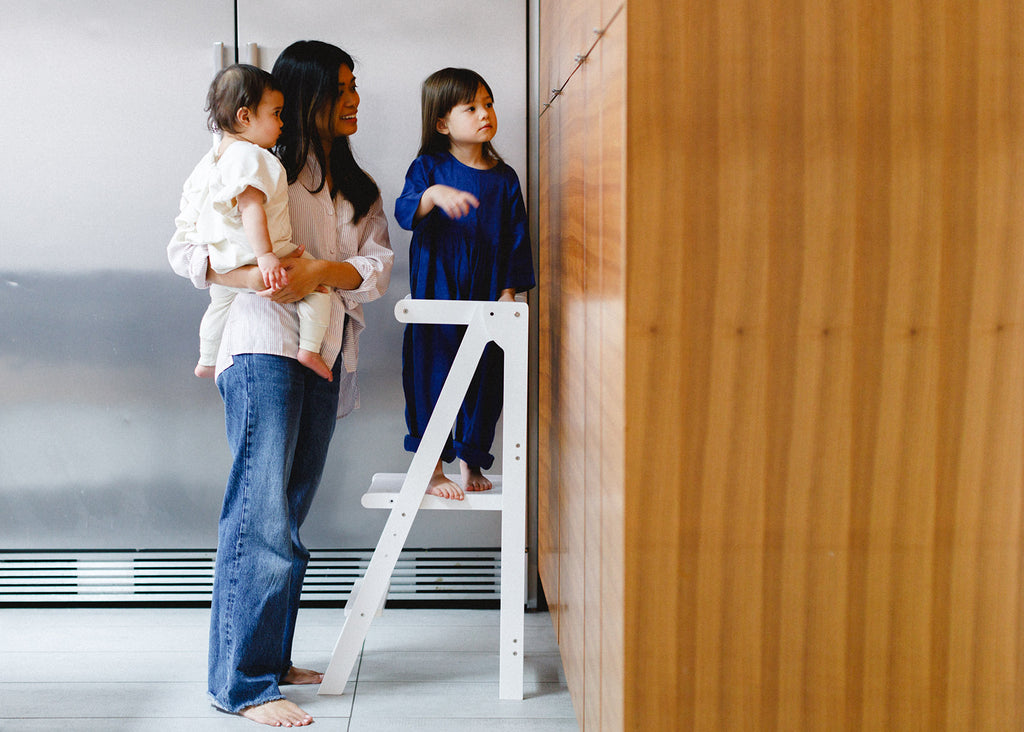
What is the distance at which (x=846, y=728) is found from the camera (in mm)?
1094

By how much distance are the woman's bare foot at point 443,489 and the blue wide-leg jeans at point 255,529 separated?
0.30 metres

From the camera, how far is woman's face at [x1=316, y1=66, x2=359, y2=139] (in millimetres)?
1834

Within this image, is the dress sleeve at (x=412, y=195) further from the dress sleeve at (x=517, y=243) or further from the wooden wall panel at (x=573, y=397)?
the wooden wall panel at (x=573, y=397)

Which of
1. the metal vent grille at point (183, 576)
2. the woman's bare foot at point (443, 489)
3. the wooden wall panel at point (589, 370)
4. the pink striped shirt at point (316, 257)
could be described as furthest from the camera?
the metal vent grille at point (183, 576)

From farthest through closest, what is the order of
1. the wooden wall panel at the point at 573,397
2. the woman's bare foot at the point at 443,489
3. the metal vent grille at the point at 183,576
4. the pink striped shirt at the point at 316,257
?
the metal vent grille at the point at 183,576, the woman's bare foot at the point at 443,489, the pink striped shirt at the point at 316,257, the wooden wall panel at the point at 573,397

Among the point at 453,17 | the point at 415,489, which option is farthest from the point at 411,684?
the point at 453,17

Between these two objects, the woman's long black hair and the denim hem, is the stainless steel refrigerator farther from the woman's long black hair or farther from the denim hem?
the denim hem

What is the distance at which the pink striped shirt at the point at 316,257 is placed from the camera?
5.76 feet

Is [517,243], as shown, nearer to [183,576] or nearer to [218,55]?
[218,55]

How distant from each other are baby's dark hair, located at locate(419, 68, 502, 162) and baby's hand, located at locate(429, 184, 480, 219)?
0.17 meters

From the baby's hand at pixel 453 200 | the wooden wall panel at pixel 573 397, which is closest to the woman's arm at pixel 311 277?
the baby's hand at pixel 453 200

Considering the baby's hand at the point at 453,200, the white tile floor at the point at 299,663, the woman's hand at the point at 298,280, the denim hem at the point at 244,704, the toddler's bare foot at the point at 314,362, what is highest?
the baby's hand at the point at 453,200

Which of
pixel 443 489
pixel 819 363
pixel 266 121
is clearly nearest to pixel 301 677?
pixel 443 489

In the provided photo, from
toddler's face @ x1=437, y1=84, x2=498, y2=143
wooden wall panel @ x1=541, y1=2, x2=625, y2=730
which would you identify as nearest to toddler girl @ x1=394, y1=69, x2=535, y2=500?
toddler's face @ x1=437, y1=84, x2=498, y2=143
